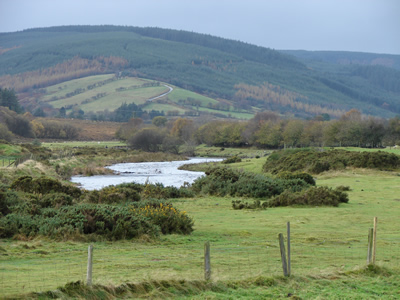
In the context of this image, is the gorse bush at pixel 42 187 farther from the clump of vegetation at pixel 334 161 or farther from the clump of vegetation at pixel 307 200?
the clump of vegetation at pixel 334 161

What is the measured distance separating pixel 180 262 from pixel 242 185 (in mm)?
26721

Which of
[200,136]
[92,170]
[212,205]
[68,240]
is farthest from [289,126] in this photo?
[68,240]

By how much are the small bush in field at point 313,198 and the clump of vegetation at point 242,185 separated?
513 centimetres

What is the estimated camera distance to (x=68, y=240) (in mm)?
19000

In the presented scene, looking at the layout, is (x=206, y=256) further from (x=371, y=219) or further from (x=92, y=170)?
(x=92, y=170)

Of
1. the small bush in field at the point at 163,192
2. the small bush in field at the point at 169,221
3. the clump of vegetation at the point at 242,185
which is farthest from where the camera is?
the clump of vegetation at the point at 242,185

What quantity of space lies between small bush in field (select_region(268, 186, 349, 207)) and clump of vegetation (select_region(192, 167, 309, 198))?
5.13 metres

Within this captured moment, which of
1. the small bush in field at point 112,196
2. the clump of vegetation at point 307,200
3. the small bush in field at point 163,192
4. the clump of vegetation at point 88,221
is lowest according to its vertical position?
the small bush in field at point 163,192

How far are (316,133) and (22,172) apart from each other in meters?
72.5

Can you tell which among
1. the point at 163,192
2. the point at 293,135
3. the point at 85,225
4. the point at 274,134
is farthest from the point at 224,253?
the point at 274,134

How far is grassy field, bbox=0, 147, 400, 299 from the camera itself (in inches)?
496

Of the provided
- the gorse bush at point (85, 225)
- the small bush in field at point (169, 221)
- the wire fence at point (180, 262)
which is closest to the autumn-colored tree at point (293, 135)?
the small bush in field at point (169, 221)

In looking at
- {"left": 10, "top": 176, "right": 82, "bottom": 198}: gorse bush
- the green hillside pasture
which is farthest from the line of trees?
the green hillside pasture

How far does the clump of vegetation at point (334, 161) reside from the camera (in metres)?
54.3
